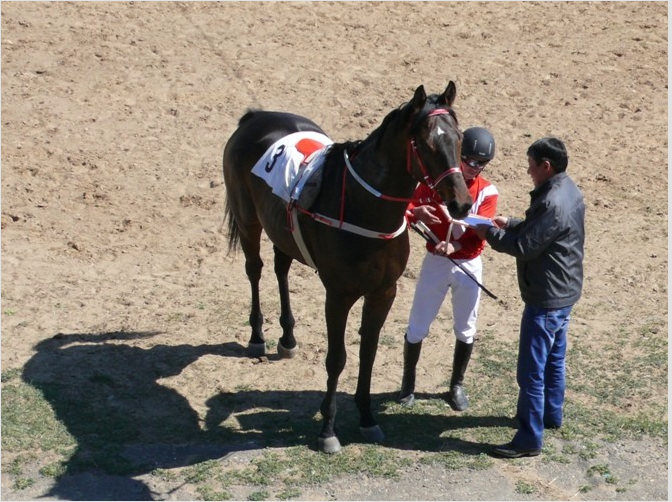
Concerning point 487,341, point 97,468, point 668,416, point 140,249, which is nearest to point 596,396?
point 668,416

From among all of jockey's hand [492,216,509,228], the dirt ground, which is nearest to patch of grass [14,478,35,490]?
the dirt ground

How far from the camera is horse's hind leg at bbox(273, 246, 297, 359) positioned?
24.5 ft

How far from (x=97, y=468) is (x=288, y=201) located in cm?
204

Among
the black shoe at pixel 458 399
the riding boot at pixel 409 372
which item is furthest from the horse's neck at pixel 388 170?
the black shoe at pixel 458 399

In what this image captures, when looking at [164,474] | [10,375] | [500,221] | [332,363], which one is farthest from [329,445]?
[10,375]

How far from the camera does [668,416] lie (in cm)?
659

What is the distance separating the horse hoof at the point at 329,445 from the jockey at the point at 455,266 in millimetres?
788

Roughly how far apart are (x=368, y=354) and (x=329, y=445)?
635mm

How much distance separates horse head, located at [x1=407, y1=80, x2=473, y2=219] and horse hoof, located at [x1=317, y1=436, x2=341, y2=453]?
1821mm

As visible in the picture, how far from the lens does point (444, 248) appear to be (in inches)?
240

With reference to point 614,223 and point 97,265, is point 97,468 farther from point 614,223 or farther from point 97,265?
point 614,223

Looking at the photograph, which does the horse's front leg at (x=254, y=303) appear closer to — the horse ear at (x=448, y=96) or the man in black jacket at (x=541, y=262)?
the man in black jacket at (x=541, y=262)

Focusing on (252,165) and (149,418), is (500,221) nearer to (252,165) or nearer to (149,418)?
(252,165)

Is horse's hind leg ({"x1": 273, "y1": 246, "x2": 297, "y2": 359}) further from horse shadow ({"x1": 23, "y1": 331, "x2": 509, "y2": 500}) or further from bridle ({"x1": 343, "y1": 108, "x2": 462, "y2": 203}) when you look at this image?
bridle ({"x1": 343, "y1": 108, "x2": 462, "y2": 203})
